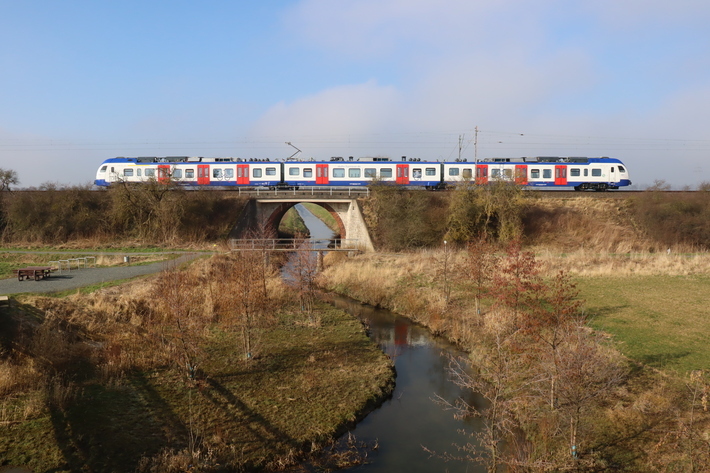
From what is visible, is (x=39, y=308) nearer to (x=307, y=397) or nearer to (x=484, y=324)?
(x=307, y=397)

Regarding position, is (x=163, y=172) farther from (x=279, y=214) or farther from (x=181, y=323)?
(x=181, y=323)

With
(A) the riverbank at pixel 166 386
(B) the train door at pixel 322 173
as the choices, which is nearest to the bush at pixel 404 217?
(B) the train door at pixel 322 173

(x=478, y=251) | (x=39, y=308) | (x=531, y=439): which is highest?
(x=478, y=251)

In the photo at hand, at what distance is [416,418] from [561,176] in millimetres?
33670

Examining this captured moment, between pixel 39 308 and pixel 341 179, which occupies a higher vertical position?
pixel 341 179

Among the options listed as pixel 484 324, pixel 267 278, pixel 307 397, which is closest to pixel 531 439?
pixel 307 397

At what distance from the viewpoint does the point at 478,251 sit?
1794 cm

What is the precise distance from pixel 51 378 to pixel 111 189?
29850 mm

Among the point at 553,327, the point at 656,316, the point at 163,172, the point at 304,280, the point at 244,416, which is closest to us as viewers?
the point at 244,416

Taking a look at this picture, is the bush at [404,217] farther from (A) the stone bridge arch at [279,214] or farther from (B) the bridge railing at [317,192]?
(A) the stone bridge arch at [279,214]

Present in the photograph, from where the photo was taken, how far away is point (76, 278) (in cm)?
2212

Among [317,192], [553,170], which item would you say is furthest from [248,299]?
[553,170]

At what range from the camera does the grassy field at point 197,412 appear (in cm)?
901

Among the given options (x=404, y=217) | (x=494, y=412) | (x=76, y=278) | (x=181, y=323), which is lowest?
(x=494, y=412)
